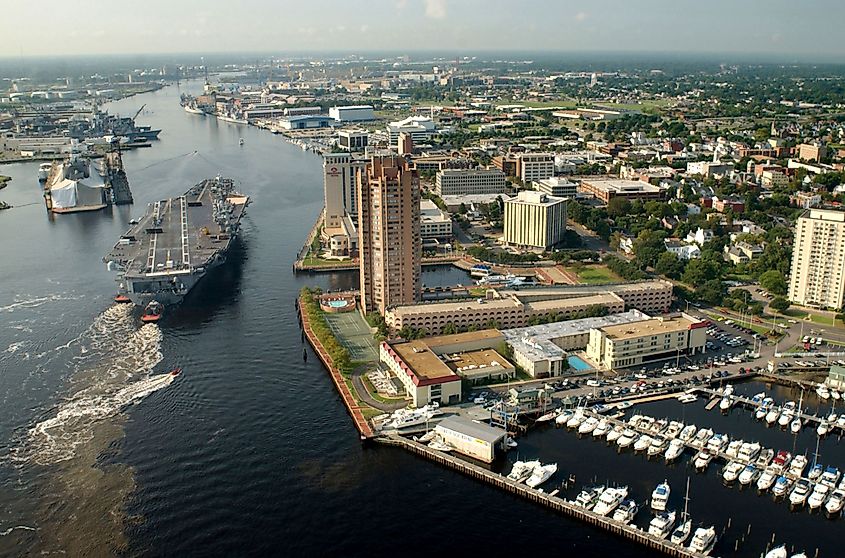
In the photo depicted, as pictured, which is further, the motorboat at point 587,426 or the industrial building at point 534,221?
the industrial building at point 534,221

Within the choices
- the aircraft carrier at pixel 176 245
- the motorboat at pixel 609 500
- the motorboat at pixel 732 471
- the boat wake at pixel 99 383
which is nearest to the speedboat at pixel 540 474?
the motorboat at pixel 609 500

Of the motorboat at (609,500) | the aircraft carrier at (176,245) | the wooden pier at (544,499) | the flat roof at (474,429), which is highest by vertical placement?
the aircraft carrier at (176,245)

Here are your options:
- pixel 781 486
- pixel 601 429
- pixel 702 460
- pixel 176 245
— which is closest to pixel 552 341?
pixel 601 429

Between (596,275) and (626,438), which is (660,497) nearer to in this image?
(626,438)

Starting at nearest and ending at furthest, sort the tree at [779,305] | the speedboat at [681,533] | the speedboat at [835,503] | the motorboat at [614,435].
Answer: the speedboat at [681,533]
the speedboat at [835,503]
the motorboat at [614,435]
the tree at [779,305]

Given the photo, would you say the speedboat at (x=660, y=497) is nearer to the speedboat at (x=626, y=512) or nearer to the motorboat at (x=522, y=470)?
the speedboat at (x=626, y=512)

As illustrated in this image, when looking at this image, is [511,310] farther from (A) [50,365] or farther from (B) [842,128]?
(B) [842,128]

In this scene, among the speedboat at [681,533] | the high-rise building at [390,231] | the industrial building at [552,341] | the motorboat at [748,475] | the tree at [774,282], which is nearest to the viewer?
the speedboat at [681,533]

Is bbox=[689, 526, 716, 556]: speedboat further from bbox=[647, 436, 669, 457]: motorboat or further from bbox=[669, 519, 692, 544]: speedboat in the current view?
bbox=[647, 436, 669, 457]: motorboat
